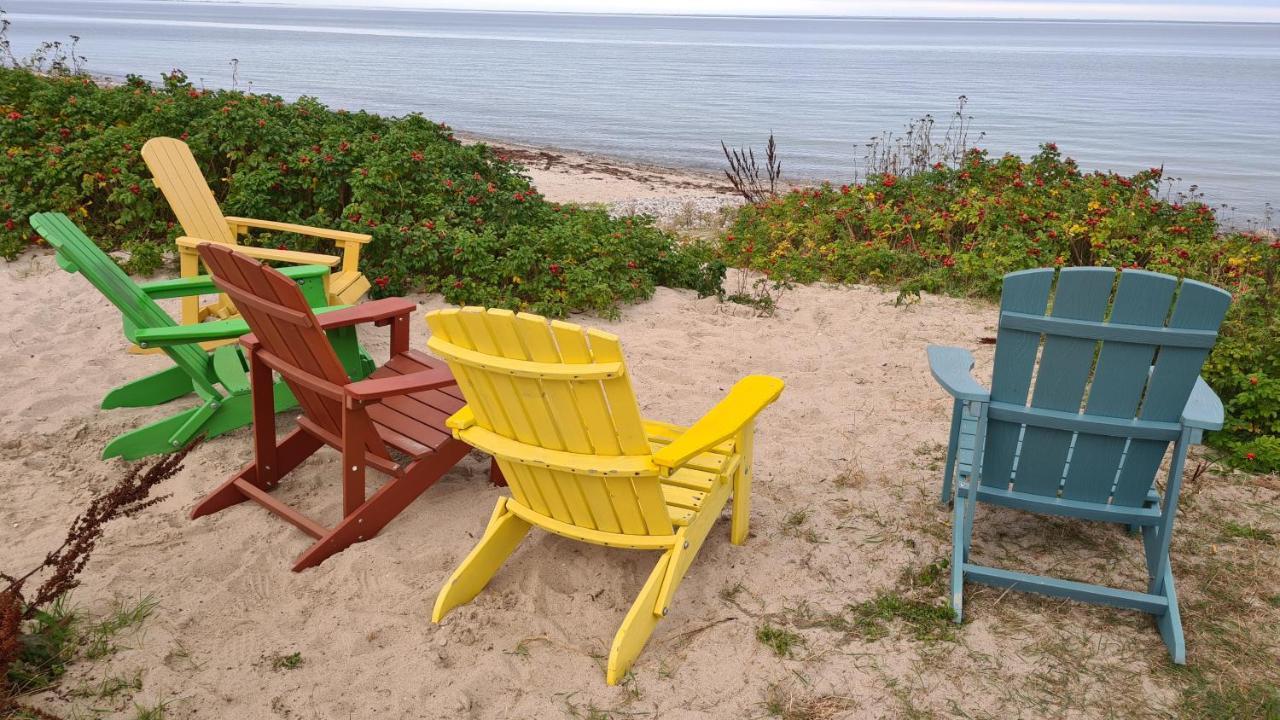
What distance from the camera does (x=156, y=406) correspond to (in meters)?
4.71

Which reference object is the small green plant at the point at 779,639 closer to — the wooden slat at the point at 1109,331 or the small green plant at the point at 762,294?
the wooden slat at the point at 1109,331

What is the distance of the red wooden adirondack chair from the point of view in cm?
325

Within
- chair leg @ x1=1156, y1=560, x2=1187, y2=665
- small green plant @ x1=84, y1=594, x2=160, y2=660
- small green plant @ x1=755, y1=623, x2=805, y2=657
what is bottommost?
small green plant @ x1=755, y1=623, x2=805, y2=657

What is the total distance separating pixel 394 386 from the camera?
3.24 m

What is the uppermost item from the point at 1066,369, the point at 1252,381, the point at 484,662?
Result: the point at 1066,369

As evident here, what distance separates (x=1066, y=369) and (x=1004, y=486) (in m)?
0.51

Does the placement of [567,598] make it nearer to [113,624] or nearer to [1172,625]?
[113,624]

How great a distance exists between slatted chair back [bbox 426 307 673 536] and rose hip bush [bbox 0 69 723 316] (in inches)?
118

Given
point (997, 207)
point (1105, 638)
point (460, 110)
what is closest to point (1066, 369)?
point (1105, 638)

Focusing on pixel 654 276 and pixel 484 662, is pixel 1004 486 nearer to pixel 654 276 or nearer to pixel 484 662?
pixel 484 662

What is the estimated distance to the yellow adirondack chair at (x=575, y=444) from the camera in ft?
8.80

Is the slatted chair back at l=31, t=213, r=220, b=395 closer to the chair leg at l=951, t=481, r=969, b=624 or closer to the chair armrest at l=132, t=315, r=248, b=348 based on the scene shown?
the chair armrest at l=132, t=315, r=248, b=348

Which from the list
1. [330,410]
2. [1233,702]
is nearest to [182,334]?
[330,410]

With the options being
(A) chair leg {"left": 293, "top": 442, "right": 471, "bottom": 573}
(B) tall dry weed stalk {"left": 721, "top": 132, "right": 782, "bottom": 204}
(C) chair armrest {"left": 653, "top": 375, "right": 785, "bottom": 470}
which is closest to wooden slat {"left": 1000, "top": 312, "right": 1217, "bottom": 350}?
(C) chair armrest {"left": 653, "top": 375, "right": 785, "bottom": 470}
